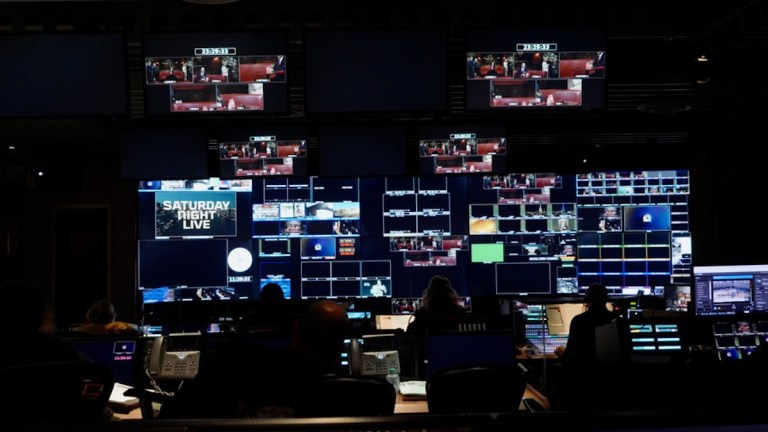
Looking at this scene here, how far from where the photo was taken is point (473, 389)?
133 inches

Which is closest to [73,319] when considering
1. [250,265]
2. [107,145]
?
[107,145]

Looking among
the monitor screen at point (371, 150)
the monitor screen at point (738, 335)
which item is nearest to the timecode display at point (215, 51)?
the monitor screen at point (371, 150)

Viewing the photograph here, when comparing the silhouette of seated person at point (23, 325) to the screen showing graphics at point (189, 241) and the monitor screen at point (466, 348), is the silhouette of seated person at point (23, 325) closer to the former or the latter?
the monitor screen at point (466, 348)

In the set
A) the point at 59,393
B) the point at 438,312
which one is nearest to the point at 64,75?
the point at 59,393

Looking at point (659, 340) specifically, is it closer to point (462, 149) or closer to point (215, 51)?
point (462, 149)

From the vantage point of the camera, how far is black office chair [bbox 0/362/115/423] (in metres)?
2.14

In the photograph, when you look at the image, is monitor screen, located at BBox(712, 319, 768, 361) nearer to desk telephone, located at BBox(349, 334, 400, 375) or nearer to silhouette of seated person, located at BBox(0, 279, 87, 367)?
desk telephone, located at BBox(349, 334, 400, 375)

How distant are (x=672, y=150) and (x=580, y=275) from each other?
2.16 metres

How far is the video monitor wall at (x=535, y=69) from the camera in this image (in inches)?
184

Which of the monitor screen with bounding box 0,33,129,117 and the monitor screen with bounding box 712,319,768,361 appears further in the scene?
the monitor screen with bounding box 712,319,768,361

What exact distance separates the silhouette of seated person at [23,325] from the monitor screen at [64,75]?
1.83 meters

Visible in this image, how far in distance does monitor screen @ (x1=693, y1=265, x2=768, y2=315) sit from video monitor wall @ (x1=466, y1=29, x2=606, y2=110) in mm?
1428

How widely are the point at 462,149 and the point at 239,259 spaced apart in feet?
13.3

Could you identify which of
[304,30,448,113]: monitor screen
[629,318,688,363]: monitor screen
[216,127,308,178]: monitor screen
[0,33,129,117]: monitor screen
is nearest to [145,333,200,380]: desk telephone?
[0,33,129,117]: monitor screen
